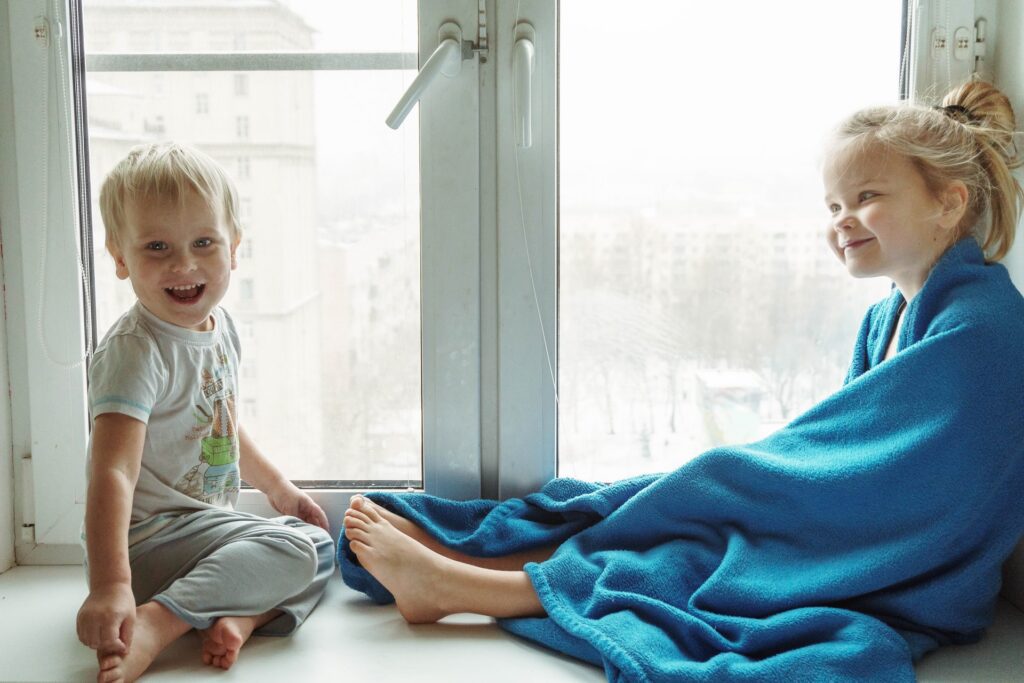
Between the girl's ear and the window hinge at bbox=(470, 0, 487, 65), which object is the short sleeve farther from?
the girl's ear

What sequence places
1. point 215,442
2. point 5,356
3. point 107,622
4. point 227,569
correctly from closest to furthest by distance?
point 107,622 < point 227,569 < point 215,442 < point 5,356

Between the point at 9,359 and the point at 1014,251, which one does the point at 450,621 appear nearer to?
the point at 9,359

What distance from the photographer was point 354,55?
1129mm

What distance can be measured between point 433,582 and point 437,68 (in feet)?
1.90

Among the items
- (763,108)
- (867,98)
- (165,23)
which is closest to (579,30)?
(763,108)

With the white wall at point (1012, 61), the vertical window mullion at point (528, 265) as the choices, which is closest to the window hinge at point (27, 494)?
the vertical window mullion at point (528, 265)

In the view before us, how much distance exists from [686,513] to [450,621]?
0.29 meters

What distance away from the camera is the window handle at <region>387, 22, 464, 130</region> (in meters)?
1.03

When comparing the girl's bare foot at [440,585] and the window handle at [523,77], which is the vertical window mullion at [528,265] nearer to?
the window handle at [523,77]

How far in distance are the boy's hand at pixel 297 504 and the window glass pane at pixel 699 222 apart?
1.06 feet

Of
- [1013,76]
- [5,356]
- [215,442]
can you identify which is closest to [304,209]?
[215,442]

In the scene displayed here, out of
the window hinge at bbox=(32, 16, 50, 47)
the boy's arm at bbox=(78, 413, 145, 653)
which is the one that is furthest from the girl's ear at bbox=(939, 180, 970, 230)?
the window hinge at bbox=(32, 16, 50, 47)

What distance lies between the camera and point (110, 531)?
0.88 metres

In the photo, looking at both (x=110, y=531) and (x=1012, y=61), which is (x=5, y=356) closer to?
(x=110, y=531)
